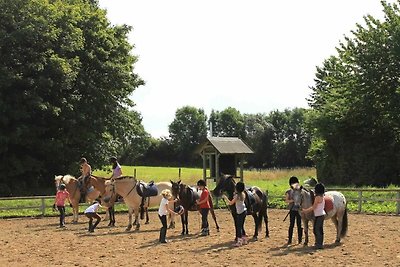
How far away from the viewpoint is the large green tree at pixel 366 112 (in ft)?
107

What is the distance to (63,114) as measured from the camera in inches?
1243

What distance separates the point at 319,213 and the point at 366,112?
22.6 metres

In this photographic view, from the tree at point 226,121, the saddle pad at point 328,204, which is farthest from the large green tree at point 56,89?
the tree at point 226,121

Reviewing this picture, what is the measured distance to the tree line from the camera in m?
29.1

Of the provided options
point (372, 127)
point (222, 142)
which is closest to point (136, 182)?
point (222, 142)

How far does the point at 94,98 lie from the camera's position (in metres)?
33.1

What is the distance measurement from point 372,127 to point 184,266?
1043 inches

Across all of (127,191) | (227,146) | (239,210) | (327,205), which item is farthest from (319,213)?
(227,146)

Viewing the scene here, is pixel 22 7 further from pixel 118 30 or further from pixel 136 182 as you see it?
pixel 136 182

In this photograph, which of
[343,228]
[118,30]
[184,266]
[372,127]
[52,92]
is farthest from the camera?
[118,30]

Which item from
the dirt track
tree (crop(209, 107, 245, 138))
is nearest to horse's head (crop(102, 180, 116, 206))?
the dirt track

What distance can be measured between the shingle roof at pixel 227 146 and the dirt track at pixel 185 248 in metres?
11.4

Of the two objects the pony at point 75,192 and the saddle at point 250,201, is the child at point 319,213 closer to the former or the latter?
the saddle at point 250,201

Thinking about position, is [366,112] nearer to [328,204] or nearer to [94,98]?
[94,98]
